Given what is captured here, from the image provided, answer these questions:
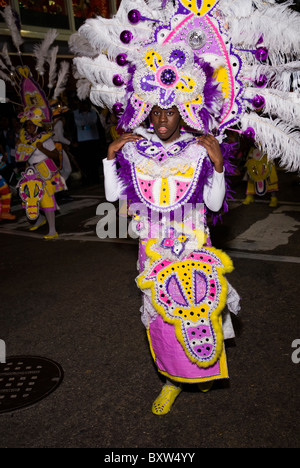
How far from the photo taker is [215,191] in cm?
269

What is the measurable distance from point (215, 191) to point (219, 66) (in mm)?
775

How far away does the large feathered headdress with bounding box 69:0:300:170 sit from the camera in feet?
8.51

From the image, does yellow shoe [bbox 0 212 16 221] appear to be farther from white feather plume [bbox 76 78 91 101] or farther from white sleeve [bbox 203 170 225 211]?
white sleeve [bbox 203 170 225 211]

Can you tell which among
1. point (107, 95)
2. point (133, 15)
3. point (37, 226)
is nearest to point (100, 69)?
point (107, 95)

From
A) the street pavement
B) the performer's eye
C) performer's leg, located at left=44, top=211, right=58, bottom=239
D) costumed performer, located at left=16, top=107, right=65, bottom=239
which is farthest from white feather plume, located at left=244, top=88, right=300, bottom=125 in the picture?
performer's leg, located at left=44, top=211, right=58, bottom=239

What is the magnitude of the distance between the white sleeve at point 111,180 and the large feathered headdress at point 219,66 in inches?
10.1

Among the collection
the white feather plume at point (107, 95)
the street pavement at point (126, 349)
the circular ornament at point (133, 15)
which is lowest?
the street pavement at point (126, 349)

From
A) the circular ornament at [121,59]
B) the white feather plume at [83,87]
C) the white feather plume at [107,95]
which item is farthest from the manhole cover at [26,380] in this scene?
the circular ornament at [121,59]

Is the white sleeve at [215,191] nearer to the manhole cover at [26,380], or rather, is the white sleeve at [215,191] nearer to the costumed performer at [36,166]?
the manhole cover at [26,380]

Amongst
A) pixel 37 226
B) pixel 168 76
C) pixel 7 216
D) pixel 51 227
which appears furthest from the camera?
pixel 7 216

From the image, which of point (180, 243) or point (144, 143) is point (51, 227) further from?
point (180, 243)

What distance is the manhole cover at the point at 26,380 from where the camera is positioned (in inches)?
124

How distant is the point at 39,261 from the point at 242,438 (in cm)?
408

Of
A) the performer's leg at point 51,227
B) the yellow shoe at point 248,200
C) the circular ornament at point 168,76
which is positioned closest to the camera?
the circular ornament at point 168,76
